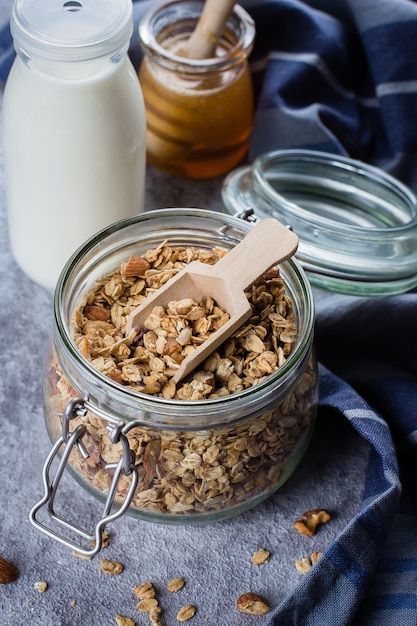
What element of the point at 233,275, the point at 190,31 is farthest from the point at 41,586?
the point at 190,31

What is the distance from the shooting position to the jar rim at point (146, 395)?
74 cm

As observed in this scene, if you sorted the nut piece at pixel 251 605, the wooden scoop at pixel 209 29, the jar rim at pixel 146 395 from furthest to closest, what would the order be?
the wooden scoop at pixel 209 29
the nut piece at pixel 251 605
the jar rim at pixel 146 395

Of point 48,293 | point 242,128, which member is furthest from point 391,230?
point 48,293

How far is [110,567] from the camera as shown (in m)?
0.86

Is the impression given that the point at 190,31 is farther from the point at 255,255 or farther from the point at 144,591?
the point at 144,591

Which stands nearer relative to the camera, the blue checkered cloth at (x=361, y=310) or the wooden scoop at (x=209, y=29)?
the blue checkered cloth at (x=361, y=310)

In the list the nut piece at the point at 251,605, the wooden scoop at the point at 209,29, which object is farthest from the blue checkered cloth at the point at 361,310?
the wooden scoop at the point at 209,29

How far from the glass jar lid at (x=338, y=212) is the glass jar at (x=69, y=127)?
163mm

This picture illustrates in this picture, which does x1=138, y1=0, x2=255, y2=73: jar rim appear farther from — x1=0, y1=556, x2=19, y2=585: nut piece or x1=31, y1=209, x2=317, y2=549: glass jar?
x1=0, y1=556, x2=19, y2=585: nut piece

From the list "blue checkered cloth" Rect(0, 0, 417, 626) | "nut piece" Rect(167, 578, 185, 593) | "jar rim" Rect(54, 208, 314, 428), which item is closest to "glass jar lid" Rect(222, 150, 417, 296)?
"blue checkered cloth" Rect(0, 0, 417, 626)

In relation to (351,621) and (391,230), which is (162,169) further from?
(351,621)

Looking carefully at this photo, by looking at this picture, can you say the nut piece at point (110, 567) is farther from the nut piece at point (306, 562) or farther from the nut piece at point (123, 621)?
the nut piece at point (306, 562)

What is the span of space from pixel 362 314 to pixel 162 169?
37 cm

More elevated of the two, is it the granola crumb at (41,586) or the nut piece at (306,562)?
the nut piece at (306,562)
